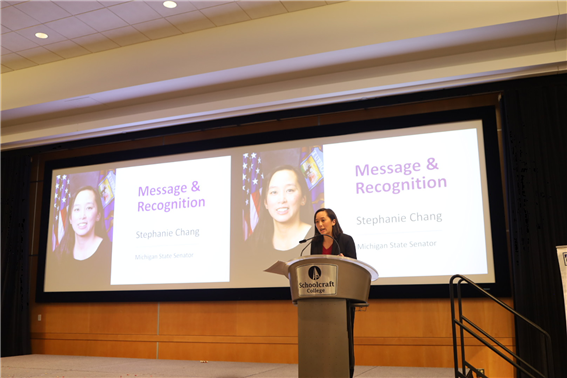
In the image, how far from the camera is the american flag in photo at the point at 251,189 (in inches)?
229

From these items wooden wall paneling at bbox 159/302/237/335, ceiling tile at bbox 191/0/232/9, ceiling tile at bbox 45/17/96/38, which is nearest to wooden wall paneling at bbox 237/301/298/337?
wooden wall paneling at bbox 159/302/237/335

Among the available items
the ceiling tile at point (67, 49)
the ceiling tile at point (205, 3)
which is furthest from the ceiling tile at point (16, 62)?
the ceiling tile at point (205, 3)

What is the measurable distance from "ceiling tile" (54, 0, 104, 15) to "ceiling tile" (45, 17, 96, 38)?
169 millimetres

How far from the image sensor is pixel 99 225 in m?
6.59

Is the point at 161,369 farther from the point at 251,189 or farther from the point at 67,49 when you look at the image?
the point at 67,49

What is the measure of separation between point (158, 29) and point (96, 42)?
87cm

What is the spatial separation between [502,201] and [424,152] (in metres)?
0.95

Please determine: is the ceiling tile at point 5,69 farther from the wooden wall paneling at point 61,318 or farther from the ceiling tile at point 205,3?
the wooden wall paneling at point 61,318

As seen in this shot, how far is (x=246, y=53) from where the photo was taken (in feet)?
17.4

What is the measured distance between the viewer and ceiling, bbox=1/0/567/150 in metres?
4.69

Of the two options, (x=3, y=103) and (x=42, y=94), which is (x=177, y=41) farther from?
(x=3, y=103)

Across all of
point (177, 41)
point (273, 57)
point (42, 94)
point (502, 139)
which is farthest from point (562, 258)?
point (42, 94)

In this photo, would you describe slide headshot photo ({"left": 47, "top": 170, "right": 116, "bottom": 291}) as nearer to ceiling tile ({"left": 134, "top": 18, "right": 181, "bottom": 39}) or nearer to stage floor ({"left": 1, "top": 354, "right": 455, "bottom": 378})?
stage floor ({"left": 1, "top": 354, "right": 455, "bottom": 378})

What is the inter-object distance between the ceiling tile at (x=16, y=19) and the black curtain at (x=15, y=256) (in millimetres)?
2487
